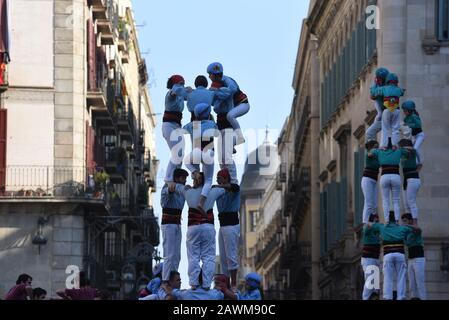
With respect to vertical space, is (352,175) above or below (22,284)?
above

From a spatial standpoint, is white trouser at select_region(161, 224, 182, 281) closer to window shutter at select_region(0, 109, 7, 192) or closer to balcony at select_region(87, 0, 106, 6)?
window shutter at select_region(0, 109, 7, 192)

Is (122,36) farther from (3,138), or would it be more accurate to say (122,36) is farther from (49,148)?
(3,138)

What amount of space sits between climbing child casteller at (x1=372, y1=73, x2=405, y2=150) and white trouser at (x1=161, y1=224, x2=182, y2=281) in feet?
21.6

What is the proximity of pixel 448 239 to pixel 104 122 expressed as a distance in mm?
20203

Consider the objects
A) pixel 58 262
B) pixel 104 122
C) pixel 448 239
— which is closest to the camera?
pixel 448 239

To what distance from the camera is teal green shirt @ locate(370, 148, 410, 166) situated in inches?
1539

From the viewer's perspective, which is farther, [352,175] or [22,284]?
[352,175]

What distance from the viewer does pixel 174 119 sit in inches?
1384

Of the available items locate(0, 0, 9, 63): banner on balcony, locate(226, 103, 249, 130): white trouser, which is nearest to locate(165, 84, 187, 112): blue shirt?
locate(226, 103, 249, 130): white trouser

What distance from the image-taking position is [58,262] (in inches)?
2446

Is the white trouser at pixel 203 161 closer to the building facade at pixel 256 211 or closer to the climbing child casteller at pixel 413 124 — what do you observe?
the climbing child casteller at pixel 413 124

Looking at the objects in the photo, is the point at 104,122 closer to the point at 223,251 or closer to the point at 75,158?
the point at 75,158
